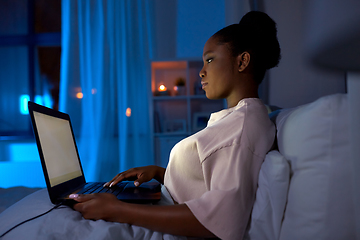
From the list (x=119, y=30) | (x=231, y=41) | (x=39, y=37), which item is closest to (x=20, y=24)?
(x=39, y=37)

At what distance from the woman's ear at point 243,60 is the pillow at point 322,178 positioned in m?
0.35

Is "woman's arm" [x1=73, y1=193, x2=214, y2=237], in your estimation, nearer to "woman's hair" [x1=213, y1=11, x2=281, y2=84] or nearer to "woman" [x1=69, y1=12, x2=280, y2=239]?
"woman" [x1=69, y1=12, x2=280, y2=239]

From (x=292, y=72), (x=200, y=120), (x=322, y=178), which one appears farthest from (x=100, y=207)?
(x=200, y=120)

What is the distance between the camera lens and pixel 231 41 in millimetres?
935

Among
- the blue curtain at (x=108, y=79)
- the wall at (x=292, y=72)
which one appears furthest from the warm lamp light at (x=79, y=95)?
the wall at (x=292, y=72)

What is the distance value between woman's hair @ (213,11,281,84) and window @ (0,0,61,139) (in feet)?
9.96

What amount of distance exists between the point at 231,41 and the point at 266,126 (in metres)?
0.36

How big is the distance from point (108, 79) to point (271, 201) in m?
2.56

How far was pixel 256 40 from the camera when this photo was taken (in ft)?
3.10

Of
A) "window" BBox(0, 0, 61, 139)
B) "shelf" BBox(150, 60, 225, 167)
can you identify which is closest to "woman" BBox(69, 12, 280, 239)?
"shelf" BBox(150, 60, 225, 167)

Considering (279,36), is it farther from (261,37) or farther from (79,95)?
(79,95)

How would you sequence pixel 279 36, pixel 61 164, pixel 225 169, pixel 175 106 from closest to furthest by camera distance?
pixel 225 169 < pixel 61 164 < pixel 279 36 < pixel 175 106

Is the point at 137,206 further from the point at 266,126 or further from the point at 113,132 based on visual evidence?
the point at 113,132

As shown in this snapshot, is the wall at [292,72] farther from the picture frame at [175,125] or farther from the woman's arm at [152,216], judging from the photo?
the picture frame at [175,125]
